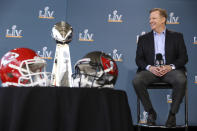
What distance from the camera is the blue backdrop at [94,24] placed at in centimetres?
373

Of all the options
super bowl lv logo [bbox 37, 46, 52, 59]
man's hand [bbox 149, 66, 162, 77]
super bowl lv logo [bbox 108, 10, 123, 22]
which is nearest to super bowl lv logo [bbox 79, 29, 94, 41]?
super bowl lv logo [bbox 108, 10, 123, 22]

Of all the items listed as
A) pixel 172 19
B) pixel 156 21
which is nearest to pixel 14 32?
pixel 156 21

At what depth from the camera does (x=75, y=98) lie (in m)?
0.99

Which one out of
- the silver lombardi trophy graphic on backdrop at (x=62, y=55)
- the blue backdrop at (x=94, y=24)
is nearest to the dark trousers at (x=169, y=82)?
the blue backdrop at (x=94, y=24)

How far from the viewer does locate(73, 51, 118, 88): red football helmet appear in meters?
1.23

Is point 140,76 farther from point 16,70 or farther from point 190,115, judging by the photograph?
point 16,70

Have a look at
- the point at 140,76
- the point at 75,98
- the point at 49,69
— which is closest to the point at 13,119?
the point at 75,98

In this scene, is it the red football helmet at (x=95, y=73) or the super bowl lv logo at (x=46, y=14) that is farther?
the super bowl lv logo at (x=46, y=14)

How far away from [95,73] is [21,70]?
1.15ft

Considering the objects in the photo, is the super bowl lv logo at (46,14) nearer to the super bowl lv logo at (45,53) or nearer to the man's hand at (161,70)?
the super bowl lv logo at (45,53)

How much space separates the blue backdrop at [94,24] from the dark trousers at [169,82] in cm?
90

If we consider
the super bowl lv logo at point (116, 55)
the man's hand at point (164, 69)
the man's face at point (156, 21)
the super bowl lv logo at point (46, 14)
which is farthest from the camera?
the super bowl lv logo at point (46, 14)

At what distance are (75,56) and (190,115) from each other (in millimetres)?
1805

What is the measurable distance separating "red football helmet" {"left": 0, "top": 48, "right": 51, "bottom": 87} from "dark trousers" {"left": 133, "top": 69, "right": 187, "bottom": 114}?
164cm
